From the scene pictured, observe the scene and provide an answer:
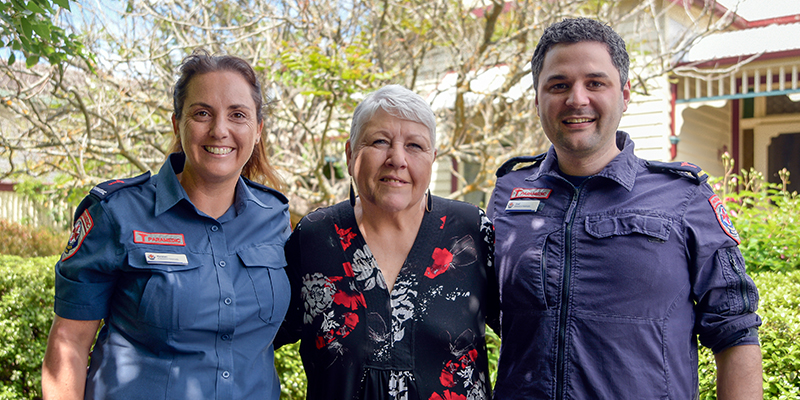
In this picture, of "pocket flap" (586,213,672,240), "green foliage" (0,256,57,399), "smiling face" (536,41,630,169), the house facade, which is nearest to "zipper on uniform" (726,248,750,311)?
"pocket flap" (586,213,672,240)

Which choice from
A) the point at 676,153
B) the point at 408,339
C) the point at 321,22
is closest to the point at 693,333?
the point at 408,339

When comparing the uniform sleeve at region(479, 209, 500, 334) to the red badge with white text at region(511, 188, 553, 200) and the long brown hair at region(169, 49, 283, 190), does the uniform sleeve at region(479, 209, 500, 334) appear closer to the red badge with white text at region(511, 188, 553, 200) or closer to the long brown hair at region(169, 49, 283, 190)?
the red badge with white text at region(511, 188, 553, 200)

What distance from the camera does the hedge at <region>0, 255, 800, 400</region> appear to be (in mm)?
2719

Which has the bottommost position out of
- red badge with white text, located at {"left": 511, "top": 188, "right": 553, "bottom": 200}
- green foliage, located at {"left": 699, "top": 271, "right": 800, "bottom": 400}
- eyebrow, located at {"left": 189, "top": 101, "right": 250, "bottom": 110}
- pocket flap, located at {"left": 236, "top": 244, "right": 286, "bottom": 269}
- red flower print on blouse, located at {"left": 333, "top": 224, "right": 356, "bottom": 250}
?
green foliage, located at {"left": 699, "top": 271, "right": 800, "bottom": 400}

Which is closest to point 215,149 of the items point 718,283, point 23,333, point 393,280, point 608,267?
point 393,280

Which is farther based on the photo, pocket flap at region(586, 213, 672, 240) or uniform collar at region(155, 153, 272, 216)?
uniform collar at region(155, 153, 272, 216)

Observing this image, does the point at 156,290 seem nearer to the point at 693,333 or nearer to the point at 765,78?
the point at 693,333

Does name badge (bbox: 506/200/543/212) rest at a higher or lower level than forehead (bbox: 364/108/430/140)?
lower

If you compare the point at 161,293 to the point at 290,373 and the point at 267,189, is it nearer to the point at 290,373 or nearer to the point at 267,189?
the point at 267,189

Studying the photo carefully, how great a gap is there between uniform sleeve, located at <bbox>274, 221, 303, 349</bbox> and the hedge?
1.46m

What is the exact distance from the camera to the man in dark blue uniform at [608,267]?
1.81 m

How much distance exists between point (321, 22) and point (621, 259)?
553cm

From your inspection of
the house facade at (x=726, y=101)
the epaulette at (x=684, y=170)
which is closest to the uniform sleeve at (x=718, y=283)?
the epaulette at (x=684, y=170)

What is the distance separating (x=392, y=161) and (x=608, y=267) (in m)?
0.83
